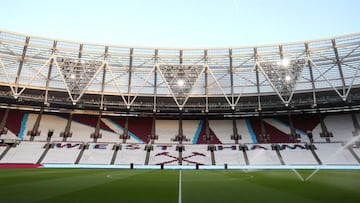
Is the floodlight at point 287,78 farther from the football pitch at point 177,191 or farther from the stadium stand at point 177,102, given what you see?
the football pitch at point 177,191

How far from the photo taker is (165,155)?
141ft

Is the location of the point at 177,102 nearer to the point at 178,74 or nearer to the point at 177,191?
the point at 178,74

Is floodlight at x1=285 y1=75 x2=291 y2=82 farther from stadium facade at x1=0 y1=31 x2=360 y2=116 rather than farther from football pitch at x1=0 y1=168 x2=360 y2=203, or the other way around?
football pitch at x1=0 y1=168 x2=360 y2=203

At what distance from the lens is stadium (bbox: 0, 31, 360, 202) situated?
39625mm

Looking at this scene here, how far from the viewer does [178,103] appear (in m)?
44.8

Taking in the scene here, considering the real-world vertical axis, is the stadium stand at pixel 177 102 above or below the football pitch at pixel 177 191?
above

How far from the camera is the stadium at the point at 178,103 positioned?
3962cm

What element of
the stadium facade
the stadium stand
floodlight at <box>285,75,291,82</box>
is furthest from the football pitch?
floodlight at <box>285,75,291,82</box>

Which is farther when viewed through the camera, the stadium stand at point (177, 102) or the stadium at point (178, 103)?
the stadium stand at point (177, 102)

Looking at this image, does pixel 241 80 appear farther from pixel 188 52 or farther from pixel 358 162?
pixel 358 162

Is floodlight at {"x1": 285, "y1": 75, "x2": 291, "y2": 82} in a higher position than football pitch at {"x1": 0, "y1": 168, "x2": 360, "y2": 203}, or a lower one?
higher

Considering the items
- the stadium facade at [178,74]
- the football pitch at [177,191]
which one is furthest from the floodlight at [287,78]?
the football pitch at [177,191]

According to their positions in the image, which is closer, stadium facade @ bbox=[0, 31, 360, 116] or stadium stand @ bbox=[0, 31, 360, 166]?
stadium facade @ bbox=[0, 31, 360, 116]

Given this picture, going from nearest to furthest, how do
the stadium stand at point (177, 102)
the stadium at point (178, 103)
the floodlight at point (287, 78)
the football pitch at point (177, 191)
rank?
the football pitch at point (177, 191)
the stadium at point (178, 103)
the stadium stand at point (177, 102)
the floodlight at point (287, 78)
